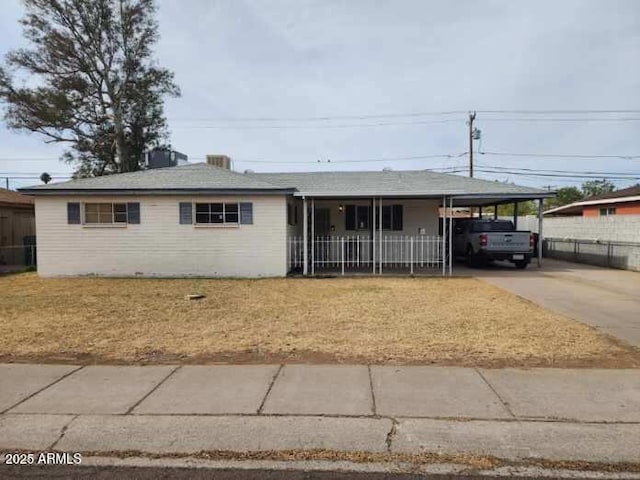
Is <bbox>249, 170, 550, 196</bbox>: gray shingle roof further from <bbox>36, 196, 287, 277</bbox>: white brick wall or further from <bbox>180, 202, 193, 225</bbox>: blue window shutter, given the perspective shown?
<bbox>180, 202, 193, 225</bbox>: blue window shutter

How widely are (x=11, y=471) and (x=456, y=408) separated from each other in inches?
Result: 142

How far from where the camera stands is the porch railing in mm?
17000

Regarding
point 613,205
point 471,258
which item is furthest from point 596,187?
point 471,258

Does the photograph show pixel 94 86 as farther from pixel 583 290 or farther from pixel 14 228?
pixel 583 290

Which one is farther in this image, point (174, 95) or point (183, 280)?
point (174, 95)

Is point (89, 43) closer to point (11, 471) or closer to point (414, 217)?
point (414, 217)

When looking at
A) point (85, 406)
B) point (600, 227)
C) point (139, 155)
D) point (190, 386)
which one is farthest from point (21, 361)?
point (139, 155)

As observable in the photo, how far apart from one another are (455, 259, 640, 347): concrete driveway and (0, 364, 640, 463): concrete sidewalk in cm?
291

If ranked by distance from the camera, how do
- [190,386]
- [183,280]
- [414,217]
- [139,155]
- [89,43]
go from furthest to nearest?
1. [139,155]
2. [89,43]
3. [414,217]
4. [183,280]
5. [190,386]

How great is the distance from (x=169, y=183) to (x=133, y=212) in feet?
4.74

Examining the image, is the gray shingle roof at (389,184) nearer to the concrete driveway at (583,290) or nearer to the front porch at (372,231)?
the front porch at (372,231)

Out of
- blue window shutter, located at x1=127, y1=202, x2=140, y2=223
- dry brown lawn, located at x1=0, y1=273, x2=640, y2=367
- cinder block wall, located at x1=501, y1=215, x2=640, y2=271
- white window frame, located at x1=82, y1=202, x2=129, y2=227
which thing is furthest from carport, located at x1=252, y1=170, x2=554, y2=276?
white window frame, located at x1=82, y1=202, x2=129, y2=227

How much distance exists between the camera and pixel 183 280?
14.0m

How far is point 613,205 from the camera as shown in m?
29.5
